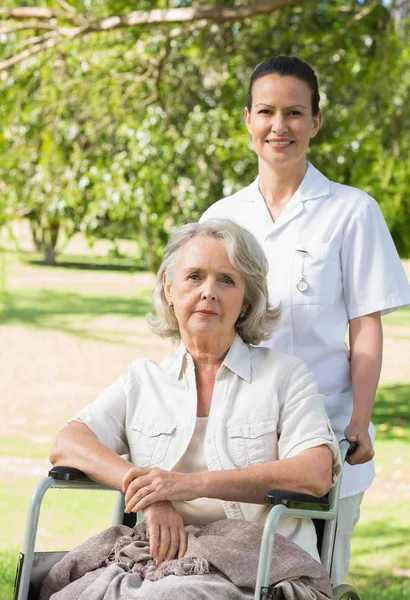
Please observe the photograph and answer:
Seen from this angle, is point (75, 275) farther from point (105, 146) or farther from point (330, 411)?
point (330, 411)

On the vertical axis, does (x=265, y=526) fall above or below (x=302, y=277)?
below

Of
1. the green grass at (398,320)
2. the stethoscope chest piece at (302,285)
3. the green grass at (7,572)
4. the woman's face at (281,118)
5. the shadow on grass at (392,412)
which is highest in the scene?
the woman's face at (281,118)

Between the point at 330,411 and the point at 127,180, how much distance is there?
5.00m

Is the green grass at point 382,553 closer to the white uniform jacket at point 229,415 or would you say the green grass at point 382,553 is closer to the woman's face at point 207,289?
the white uniform jacket at point 229,415

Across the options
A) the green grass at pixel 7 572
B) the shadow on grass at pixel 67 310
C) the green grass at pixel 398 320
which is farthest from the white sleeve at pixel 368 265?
the green grass at pixel 398 320

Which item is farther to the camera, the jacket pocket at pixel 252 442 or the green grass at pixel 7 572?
the green grass at pixel 7 572

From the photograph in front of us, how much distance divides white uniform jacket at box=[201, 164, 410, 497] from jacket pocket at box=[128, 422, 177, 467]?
45cm

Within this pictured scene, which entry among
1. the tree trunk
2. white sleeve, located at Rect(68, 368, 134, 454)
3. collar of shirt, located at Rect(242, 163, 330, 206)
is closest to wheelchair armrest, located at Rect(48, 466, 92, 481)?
white sleeve, located at Rect(68, 368, 134, 454)

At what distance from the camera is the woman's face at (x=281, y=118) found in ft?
9.55

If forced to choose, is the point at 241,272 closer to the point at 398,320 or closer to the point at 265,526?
the point at 265,526

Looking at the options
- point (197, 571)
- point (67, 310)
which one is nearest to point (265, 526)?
point (197, 571)

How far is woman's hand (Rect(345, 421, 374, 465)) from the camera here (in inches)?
109

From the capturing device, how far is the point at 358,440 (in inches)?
109

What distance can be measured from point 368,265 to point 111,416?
788mm
